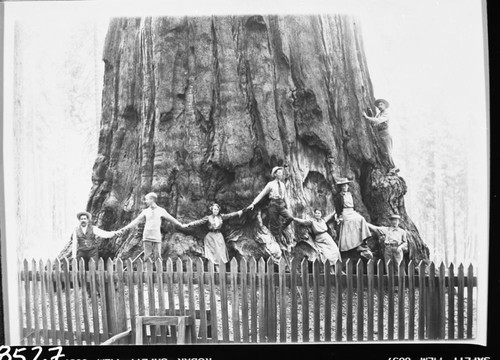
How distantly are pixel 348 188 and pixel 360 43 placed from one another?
1185mm

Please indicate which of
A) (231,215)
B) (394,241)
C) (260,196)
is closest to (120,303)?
(231,215)

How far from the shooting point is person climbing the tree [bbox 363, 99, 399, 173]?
16.5 ft

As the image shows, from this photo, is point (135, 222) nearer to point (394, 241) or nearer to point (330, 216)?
point (330, 216)

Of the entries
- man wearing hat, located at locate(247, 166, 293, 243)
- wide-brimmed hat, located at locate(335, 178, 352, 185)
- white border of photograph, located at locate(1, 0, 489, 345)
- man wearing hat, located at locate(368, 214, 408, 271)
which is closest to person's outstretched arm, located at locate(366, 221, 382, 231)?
man wearing hat, located at locate(368, 214, 408, 271)

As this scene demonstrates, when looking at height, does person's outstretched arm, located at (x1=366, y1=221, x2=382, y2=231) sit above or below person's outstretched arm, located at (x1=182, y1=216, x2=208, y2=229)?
below

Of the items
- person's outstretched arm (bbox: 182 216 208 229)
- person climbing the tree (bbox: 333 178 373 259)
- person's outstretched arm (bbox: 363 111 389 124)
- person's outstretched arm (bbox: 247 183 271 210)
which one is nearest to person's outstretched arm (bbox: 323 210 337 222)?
person climbing the tree (bbox: 333 178 373 259)

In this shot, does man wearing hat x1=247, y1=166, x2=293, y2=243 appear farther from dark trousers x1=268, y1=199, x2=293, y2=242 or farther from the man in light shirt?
the man in light shirt

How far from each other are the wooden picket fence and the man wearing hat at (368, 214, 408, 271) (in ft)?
0.26

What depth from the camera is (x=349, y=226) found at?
16.5 ft

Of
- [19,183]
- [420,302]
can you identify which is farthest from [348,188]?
[19,183]

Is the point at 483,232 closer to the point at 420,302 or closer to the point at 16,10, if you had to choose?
the point at 420,302

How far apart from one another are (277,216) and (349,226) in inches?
23.3

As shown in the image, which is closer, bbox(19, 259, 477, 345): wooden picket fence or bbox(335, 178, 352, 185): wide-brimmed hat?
bbox(19, 259, 477, 345): wooden picket fence

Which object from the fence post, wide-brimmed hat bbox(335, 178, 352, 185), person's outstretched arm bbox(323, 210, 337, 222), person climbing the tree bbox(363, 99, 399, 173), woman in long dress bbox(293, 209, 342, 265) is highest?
person climbing the tree bbox(363, 99, 399, 173)
